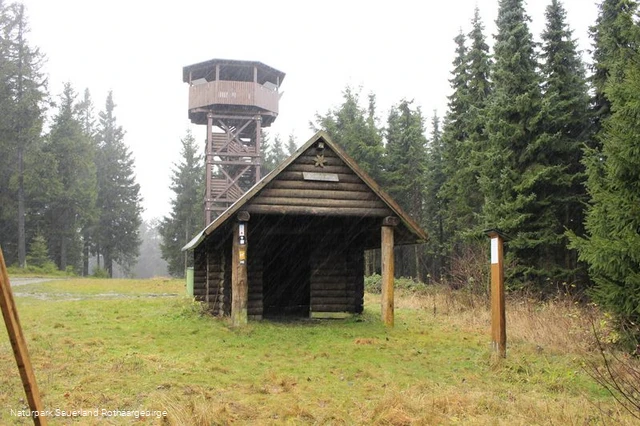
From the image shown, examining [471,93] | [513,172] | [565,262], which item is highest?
[471,93]

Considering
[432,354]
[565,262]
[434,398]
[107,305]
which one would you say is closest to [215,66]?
[107,305]

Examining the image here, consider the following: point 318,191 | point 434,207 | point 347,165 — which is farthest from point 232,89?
point 434,207

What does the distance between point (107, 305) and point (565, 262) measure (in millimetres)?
18904

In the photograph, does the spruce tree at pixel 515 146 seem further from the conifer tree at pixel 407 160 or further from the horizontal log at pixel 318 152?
the conifer tree at pixel 407 160

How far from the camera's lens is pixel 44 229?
46812mm

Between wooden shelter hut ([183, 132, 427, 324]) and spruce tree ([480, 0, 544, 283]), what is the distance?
7.92 m

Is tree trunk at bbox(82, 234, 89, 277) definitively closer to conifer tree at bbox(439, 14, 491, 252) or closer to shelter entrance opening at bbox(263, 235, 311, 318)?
conifer tree at bbox(439, 14, 491, 252)

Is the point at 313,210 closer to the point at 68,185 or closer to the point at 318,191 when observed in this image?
the point at 318,191

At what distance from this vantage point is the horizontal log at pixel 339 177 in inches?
552

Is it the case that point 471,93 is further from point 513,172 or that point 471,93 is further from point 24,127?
point 24,127

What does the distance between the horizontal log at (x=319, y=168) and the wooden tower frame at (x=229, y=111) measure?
53.2ft

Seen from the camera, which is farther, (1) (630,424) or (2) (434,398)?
(2) (434,398)

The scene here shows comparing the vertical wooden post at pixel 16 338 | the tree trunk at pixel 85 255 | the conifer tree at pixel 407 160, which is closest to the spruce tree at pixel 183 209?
the tree trunk at pixel 85 255

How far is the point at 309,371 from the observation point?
29.6 feet
